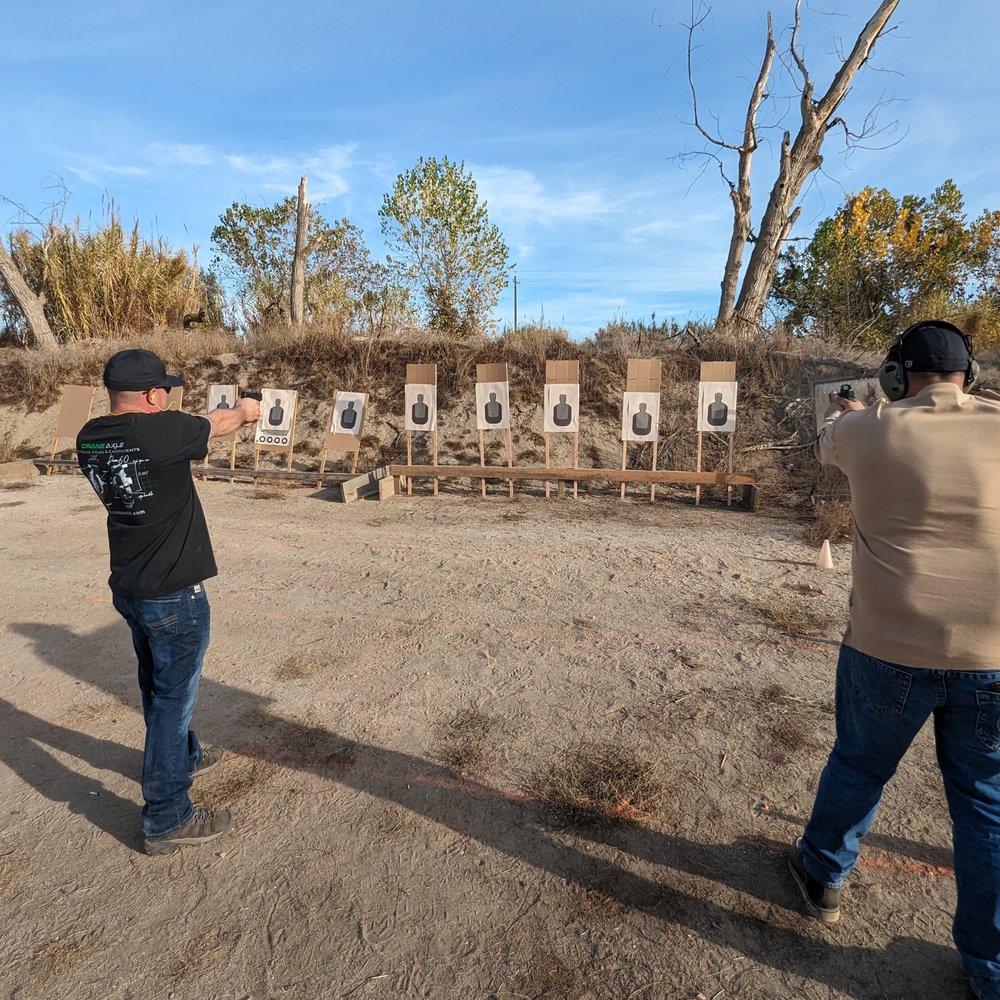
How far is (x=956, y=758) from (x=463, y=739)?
72.0 inches

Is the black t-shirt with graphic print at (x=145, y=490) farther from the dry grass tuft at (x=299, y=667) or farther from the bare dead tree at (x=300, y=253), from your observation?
the bare dead tree at (x=300, y=253)

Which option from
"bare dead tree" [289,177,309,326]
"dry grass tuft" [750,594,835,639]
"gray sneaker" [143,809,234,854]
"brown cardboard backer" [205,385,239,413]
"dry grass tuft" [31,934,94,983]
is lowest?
"dry grass tuft" [31,934,94,983]

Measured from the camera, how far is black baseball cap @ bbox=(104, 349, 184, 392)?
1999 mm

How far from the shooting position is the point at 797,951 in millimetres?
1743

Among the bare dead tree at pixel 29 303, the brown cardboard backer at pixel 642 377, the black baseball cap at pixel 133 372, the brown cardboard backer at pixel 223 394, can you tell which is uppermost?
the bare dead tree at pixel 29 303

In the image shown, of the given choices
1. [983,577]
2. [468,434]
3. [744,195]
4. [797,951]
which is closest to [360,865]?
[797,951]

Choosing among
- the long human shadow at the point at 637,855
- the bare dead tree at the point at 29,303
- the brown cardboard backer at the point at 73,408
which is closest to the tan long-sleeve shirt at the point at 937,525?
the long human shadow at the point at 637,855

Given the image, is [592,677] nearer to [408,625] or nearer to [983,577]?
[408,625]

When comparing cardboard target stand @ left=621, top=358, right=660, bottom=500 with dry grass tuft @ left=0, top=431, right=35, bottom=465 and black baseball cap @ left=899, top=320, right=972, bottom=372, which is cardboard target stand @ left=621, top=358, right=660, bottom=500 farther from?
dry grass tuft @ left=0, top=431, right=35, bottom=465

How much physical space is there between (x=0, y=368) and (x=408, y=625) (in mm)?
13393

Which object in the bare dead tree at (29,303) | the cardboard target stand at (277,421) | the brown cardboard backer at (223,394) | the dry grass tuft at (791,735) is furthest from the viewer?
the bare dead tree at (29,303)

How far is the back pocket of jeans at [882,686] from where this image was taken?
5.20 feet

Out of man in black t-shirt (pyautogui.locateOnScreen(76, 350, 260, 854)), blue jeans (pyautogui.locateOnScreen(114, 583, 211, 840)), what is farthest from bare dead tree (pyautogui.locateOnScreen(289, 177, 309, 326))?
blue jeans (pyautogui.locateOnScreen(114, 583, 211, 840))

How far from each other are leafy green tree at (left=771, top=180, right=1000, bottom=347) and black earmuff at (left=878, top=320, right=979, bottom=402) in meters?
21.2
